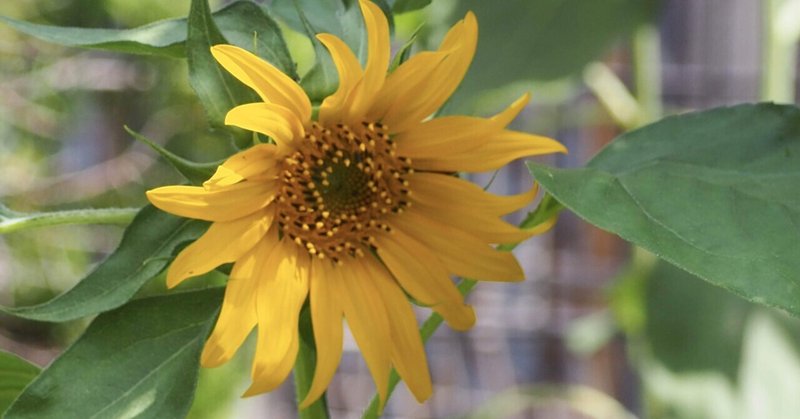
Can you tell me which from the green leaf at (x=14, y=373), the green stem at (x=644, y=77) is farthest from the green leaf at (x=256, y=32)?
the green stem at (x=644, y=77)

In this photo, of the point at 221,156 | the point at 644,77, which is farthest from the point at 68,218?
the point at 221,156

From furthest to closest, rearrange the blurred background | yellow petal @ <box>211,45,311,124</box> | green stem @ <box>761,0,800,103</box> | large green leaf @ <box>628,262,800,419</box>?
the blurred background → large green leaf @ <box>628,262,800,419</box> → green stem @ <box>761,0,800,103</box> → yellow petal @ <box>211,45,311,124</box>

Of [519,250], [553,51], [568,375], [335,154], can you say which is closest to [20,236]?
[519,250]

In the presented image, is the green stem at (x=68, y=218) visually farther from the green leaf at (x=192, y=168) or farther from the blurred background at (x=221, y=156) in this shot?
the blurred background at (x=221, y=156)

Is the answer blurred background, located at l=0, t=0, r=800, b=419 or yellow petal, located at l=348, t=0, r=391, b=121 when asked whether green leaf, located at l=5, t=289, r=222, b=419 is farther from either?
blurred background, located at l=0, t=0, r=800, b=419

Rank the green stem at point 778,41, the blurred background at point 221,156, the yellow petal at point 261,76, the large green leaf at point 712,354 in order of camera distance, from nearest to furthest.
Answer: the yellow petal at point 261,76, the green stem at point 778,41, the large green leaf at point 712,354, the blurred background at point 221,156

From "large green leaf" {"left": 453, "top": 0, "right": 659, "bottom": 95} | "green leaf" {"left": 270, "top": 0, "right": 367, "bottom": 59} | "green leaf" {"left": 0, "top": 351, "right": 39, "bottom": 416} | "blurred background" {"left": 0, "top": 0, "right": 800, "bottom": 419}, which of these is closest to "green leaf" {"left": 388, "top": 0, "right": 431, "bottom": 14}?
"green leaf" {"left": 270, "top": 0, "right": 367, "bottom": 59}

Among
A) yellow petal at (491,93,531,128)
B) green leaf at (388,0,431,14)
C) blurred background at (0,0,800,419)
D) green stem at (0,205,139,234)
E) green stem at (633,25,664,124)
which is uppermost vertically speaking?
green leaf at (388,0,431,14)
